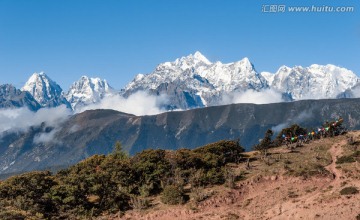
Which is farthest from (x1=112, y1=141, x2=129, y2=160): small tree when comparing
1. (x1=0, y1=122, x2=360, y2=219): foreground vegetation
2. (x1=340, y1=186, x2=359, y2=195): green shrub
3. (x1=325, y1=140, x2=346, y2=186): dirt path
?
(x1=340, y1=186, x2=359, y2=195): green shrub

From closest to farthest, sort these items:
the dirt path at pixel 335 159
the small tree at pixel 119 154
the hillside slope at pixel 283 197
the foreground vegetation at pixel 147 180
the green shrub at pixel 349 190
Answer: the hillside slope at pixel 283 197 → the green shrub at pixel 349 190 → the foreground vegetation at pixel 147 180 → the dirt path at pixel 335 159 → the small tree at pixel 119 154

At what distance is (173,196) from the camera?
8269 centimetres

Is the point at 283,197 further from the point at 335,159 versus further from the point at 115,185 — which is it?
the point at 115,185

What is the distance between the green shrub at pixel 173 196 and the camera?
82000 millimetres

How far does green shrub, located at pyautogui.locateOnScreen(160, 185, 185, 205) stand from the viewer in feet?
269

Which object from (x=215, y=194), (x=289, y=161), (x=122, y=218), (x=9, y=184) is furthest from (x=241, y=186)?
(x=9, y=184)

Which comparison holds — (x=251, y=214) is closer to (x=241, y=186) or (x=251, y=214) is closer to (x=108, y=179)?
(x=241, y=186)

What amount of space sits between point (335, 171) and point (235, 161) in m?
25.8

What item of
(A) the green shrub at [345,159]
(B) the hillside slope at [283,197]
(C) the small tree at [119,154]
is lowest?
(B) the hillside slope at [283,197]

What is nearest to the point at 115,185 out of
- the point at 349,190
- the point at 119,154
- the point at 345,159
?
the point at 119,154

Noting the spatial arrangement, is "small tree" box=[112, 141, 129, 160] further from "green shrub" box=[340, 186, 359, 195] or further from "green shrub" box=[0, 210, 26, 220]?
"green shrub" box=[340, 186, 359, 195]

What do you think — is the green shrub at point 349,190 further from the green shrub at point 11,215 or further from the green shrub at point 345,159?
the green shrub at point 11,215

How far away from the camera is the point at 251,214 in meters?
75.1

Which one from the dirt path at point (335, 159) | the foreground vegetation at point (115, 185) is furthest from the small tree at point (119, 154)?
the dirt path at point (335, 159)
